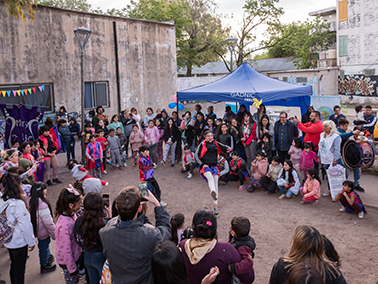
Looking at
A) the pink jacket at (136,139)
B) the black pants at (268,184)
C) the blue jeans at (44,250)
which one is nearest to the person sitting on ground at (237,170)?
the black pants at (268,184)

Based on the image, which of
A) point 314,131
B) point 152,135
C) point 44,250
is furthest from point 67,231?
point 152,135

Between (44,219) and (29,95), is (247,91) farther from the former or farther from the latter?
(29,95)

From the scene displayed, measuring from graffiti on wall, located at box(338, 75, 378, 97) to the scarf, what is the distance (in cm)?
2670

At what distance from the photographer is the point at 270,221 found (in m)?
6.67

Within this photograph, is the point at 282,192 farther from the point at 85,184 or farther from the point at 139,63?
the point at 139,63

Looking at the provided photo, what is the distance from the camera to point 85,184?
5129 mm

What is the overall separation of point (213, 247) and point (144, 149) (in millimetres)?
4156

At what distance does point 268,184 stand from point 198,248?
18.6 feet

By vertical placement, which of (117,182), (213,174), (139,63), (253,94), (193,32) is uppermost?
(193,32)

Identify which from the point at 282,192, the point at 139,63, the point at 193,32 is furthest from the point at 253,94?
the point at 193,32

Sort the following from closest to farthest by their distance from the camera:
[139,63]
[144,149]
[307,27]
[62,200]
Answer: [62,200], [144,149], [139,63], [307,27]

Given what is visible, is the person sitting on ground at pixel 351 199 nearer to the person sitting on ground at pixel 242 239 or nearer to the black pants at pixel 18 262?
the person sitting on ground at pixel 242 239

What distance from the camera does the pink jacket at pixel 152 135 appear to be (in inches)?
424

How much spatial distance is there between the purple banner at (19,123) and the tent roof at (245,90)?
4.37m
